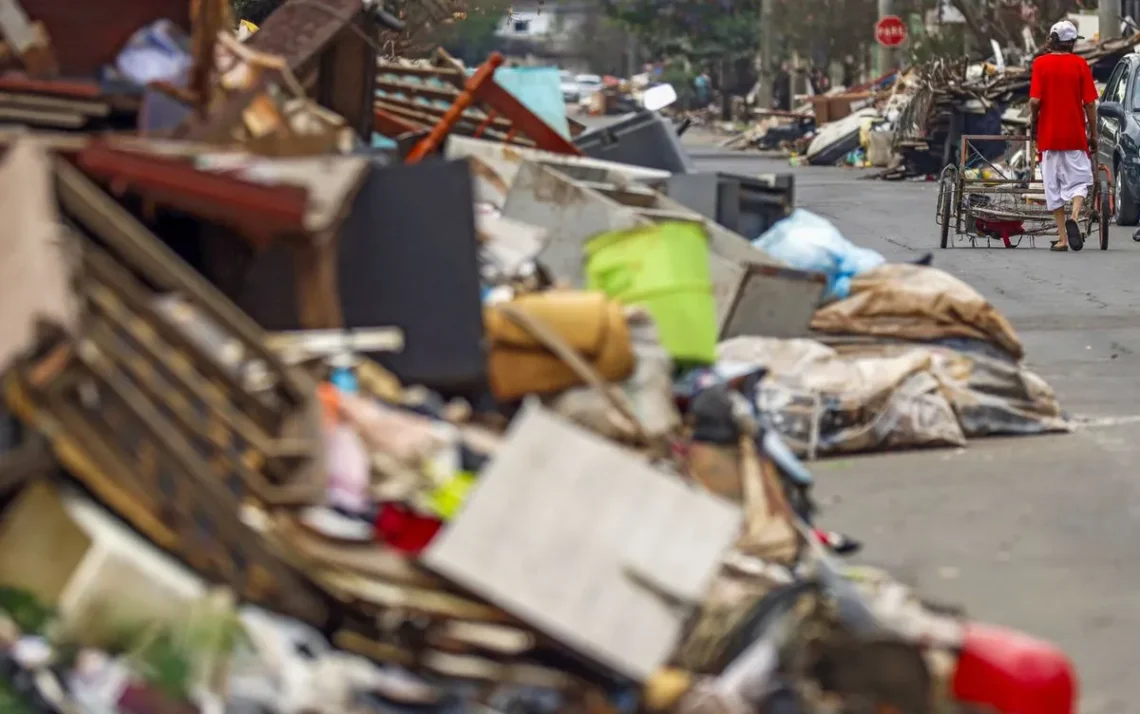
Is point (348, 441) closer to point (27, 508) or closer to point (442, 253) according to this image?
point (27, 508)

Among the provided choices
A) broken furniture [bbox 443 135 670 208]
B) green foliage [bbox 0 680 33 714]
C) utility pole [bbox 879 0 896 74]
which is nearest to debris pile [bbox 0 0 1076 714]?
green foliage [bbox 0 680 33 714]

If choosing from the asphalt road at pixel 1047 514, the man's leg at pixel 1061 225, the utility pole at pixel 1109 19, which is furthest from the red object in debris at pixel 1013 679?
the utility pole at pixel 1109 19

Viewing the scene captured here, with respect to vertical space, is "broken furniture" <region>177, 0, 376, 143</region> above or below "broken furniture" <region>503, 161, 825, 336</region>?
above

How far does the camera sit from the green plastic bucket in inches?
304

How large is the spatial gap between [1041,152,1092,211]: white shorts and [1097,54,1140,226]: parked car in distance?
2591mm

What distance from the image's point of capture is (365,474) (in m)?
5.55

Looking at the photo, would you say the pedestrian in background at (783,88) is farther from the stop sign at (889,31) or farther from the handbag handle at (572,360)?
the handbag handle at (572,360)

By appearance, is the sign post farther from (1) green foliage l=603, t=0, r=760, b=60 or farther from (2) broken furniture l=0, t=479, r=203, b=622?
(2) broken furniture l=0, t=479, r=203, b=622

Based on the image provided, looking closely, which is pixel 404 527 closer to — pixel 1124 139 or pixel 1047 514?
pixel 1047 514

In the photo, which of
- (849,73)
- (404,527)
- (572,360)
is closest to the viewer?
(404,527)

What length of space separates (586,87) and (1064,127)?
262ft

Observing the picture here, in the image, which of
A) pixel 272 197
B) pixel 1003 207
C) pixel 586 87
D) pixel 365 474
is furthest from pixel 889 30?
pixel 586 87

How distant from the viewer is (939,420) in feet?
30.2

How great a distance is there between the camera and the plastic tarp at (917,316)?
32.0ft
